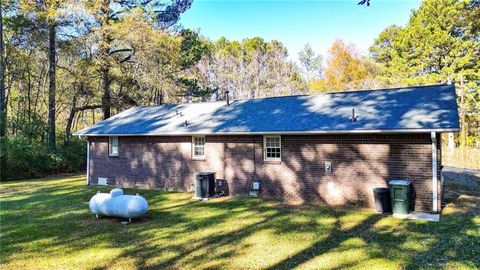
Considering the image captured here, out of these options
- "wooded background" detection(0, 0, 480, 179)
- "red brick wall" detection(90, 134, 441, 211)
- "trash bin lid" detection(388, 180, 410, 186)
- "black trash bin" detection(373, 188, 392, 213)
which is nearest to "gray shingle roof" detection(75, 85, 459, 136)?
"red brick wall" detection(90, 134, 441, 211)

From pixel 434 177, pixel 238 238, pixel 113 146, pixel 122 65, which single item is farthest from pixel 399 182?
pixel 122 65

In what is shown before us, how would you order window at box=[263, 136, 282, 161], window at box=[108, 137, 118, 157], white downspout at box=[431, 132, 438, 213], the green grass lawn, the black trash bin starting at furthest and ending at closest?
window at box=[108, 137, 118, 157] < window at box=[263, 136, 282, 161] < the black trash bin < white downspout at box=[431, 132, 438, 213] < the green grass lawn

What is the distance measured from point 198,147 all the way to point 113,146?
4.98 m

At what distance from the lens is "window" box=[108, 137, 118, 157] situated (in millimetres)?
16047

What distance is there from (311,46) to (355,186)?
3805 centimetres

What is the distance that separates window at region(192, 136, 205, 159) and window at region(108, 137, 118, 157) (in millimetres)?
4526

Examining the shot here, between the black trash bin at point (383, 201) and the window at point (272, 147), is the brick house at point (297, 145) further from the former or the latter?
the black trash bin at point (383, 201)

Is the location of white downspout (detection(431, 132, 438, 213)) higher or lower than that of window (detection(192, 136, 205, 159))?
lower

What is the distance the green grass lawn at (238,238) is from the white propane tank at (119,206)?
0.27 meters

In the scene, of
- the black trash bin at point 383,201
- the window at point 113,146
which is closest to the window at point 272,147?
the black trash bin at point 383,201

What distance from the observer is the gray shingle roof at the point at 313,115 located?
10016mm

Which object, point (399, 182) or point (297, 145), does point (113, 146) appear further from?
point (399, 182)

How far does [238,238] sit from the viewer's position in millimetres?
7488

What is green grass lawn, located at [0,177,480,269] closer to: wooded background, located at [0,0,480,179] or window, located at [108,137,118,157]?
window, located at [108,137,118,157]
